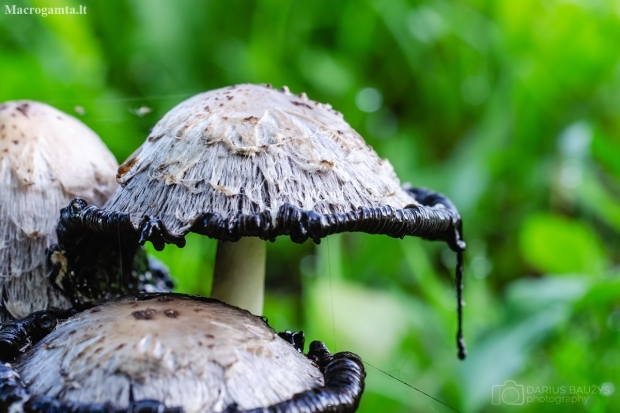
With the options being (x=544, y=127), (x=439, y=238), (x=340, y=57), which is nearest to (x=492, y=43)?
(x=544, y=127)

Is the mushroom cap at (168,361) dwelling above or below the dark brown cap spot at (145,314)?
below

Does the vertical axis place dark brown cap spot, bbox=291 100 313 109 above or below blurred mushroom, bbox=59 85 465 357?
above

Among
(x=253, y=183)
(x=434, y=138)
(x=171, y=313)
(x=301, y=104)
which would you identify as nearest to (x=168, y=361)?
(x=171, y=313)

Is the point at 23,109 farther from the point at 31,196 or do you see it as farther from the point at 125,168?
the point at 125,168

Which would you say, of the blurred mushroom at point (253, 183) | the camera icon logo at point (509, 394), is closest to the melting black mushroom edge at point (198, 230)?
the blurred mushroom at point (253, 183)

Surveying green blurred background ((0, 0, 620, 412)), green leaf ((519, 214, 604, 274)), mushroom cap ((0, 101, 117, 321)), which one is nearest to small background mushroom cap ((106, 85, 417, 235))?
mushroom cap ((0, 101, 117, 321))

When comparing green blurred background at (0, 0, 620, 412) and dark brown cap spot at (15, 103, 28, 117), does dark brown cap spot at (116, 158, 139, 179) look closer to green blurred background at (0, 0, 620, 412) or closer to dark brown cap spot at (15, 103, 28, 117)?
dark brown cap spot at (15, 103, 28, 117)

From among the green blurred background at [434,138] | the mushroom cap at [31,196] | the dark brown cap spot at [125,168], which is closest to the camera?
the dark brown cap spot at [125,168]

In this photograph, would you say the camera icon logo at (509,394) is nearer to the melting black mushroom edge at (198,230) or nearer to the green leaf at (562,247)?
the green leaf at (562,247)
